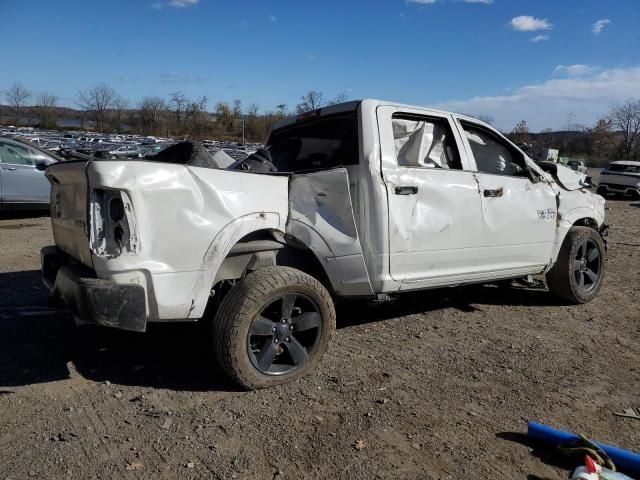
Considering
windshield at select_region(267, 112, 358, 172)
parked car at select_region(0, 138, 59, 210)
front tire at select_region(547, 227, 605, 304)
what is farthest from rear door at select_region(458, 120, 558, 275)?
parked car at select_region(0, 138, 59, 210)

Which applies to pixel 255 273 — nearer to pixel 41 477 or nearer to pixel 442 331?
pixel 41 477

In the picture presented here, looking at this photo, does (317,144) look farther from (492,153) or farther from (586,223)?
(586,223)

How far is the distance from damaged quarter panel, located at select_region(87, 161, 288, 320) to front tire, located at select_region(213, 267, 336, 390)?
9.4 inches

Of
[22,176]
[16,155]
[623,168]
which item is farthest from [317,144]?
[623,168]

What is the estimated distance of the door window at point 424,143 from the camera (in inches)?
171

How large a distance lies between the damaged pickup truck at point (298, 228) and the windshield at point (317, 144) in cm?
1

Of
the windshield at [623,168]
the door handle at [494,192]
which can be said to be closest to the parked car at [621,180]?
the windshield at [623,168]

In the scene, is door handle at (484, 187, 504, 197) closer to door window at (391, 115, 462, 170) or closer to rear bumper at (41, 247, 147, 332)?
door window at (391, 115, 462, 170)

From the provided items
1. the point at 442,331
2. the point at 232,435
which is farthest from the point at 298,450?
the point at 442,331

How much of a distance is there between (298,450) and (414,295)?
337 centimetres

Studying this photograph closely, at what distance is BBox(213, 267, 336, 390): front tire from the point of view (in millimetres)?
3363

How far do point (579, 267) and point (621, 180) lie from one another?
19.1m

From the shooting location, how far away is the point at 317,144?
4.60 m

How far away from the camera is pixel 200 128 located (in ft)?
301
